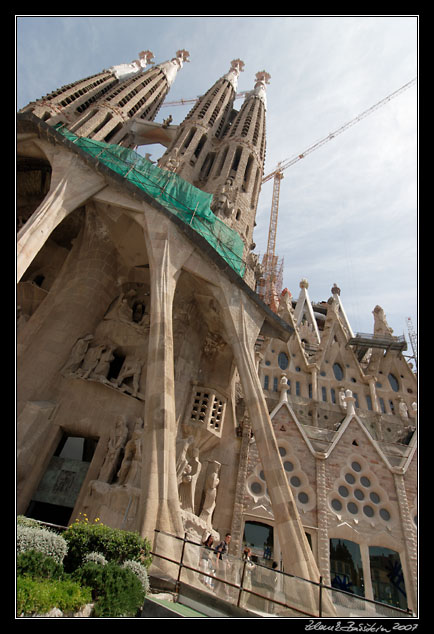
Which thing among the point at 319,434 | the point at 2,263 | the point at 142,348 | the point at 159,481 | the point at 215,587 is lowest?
the point at 215,587

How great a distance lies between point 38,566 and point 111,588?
2.71 feet

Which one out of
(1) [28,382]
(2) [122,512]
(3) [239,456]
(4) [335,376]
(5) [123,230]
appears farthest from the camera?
(4) [335,376]

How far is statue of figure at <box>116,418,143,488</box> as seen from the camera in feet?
30.4

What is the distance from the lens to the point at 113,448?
33.1 ft

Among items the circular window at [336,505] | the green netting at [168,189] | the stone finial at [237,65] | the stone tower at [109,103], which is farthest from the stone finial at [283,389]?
the stone finial at [237,65]

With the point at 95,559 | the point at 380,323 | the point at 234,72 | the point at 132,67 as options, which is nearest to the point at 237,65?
the point at 234,72

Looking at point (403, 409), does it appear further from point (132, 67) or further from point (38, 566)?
point (132, 67)

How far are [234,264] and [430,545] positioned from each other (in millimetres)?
11284

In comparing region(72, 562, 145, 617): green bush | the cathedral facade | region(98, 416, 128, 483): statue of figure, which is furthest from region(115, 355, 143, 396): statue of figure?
region(72, 562, 145, 617): green bush

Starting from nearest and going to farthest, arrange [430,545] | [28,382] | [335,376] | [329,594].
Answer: [430,545], [329,594], [28,382], [335,376]

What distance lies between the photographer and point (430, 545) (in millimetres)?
3850

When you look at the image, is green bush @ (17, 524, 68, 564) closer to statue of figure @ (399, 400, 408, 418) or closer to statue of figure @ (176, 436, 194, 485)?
statue of figure @ (176, 436, 194, 485)

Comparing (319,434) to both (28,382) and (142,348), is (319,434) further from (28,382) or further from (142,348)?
(28,382)

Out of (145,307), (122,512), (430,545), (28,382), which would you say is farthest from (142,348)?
(430,545)
